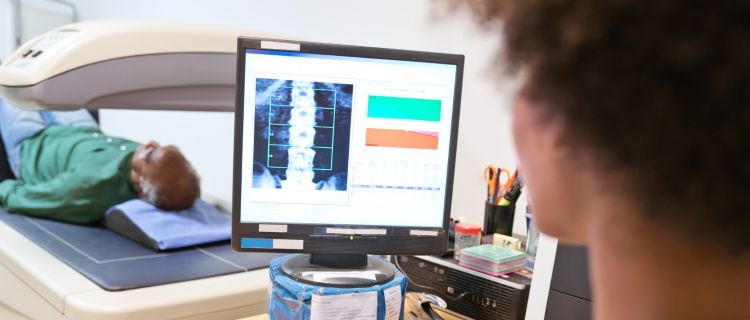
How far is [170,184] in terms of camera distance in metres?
1.66

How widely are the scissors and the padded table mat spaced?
1.67 feet

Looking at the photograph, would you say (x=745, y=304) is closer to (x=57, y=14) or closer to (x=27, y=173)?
(x=27, y=173)

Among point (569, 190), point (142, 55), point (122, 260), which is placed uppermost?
point (142, 55)

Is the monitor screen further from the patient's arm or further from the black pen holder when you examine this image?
the patient's arm

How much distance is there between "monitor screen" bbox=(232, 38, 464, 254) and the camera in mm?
955

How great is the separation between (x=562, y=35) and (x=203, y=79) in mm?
960

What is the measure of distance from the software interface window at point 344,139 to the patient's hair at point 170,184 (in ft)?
2.49

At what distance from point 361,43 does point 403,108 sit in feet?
2.37

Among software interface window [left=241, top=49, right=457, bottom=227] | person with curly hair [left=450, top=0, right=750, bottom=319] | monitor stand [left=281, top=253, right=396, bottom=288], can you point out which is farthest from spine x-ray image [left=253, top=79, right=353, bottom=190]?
person with curly hair [left=450, top=0, right=750, bottom=319]

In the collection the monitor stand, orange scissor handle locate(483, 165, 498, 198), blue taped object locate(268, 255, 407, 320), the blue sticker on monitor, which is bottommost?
blue taped object locate(268, 255, 407, 320)

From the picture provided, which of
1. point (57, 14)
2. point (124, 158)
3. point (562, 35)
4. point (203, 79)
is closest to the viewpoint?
point (562, 35)

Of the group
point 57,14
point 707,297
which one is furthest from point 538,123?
point 57,14

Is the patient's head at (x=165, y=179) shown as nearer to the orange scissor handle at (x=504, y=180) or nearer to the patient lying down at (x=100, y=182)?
the patient lying down at (x=100, y=182)

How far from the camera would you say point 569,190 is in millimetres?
415
